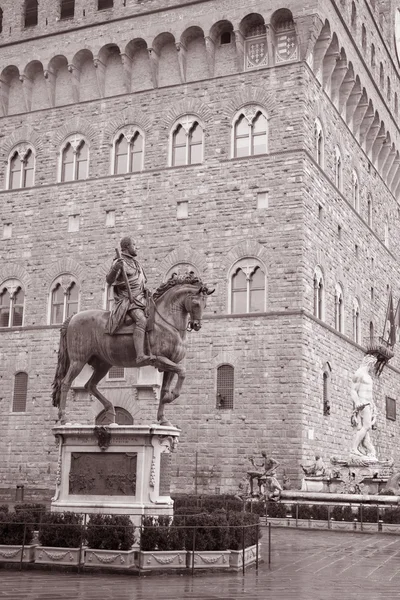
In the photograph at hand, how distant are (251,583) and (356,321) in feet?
76.7

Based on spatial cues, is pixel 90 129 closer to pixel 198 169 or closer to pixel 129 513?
pixel 198 169

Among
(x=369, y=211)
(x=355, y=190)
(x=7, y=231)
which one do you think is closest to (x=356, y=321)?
(x=355, y=190)

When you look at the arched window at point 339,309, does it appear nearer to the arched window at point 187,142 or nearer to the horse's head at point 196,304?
the arched window at point 187,142

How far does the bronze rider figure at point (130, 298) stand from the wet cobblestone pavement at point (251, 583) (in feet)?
12.6

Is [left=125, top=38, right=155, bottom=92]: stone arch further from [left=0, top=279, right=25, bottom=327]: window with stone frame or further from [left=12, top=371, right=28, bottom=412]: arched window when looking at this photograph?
[left=12, top=371, right=28, bottom=412]: arched window

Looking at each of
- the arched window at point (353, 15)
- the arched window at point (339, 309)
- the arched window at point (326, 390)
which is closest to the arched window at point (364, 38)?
the arched window at point (353, 15)

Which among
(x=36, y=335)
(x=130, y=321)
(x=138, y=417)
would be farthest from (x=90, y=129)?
(x=130, y=321)

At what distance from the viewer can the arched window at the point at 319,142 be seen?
29266 millimetres

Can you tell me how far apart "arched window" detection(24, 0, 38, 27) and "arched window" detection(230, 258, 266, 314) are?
14.2m

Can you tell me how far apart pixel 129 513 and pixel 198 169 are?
18516 millimetres

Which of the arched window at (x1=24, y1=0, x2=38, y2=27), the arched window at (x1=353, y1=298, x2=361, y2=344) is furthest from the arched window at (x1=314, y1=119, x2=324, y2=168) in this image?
the arched window at (x1=24, y1=0, x2=38, y2=27)

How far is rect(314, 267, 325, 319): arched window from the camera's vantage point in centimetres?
2822

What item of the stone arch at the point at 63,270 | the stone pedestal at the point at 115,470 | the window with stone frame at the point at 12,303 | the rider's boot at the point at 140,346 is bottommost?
the stone pedestal at the point at 115,470

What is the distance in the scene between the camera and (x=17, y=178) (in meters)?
32.2
